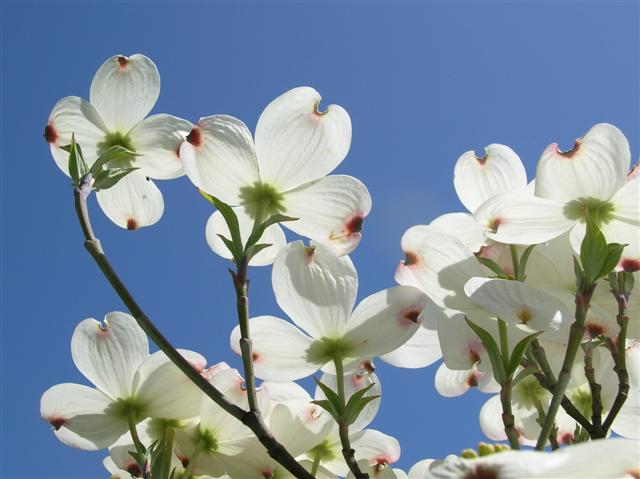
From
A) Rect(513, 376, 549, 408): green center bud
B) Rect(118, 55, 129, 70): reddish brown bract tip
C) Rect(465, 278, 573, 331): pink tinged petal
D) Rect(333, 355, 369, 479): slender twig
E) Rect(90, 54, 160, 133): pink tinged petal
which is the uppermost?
Rect(118, 55, 129, 70): reddish brown bract tip

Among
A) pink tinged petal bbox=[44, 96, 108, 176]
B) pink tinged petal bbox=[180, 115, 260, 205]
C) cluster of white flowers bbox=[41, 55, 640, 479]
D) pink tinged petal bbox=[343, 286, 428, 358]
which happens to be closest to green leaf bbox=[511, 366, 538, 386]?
cluster of white flowers bbox=[41, 55, 640, 479]

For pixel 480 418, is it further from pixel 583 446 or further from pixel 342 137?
pixel 583 446

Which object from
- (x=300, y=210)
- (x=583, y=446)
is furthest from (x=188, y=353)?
(x=583, y=446)

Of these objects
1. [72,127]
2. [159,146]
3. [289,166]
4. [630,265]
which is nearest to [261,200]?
[289,166]

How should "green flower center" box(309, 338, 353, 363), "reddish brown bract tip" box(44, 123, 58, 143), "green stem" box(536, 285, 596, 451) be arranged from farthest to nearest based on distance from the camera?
"reddish brown bract tip" box(44, 123, 58, 143) → "green flower center" box(309, 338, 353, 363) → "green stem" box(536, 285, 596, 451)

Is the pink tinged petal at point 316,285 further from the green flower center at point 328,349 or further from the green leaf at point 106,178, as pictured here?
the green leaf at point 106,178

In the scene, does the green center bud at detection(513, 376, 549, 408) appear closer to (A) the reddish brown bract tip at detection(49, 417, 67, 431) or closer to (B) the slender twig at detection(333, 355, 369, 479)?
(B) the slender twig at detection(333, 355, 369, 479)

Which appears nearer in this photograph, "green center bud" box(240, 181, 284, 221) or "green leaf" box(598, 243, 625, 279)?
"green leaf" box(598, 243, 625, 279)
